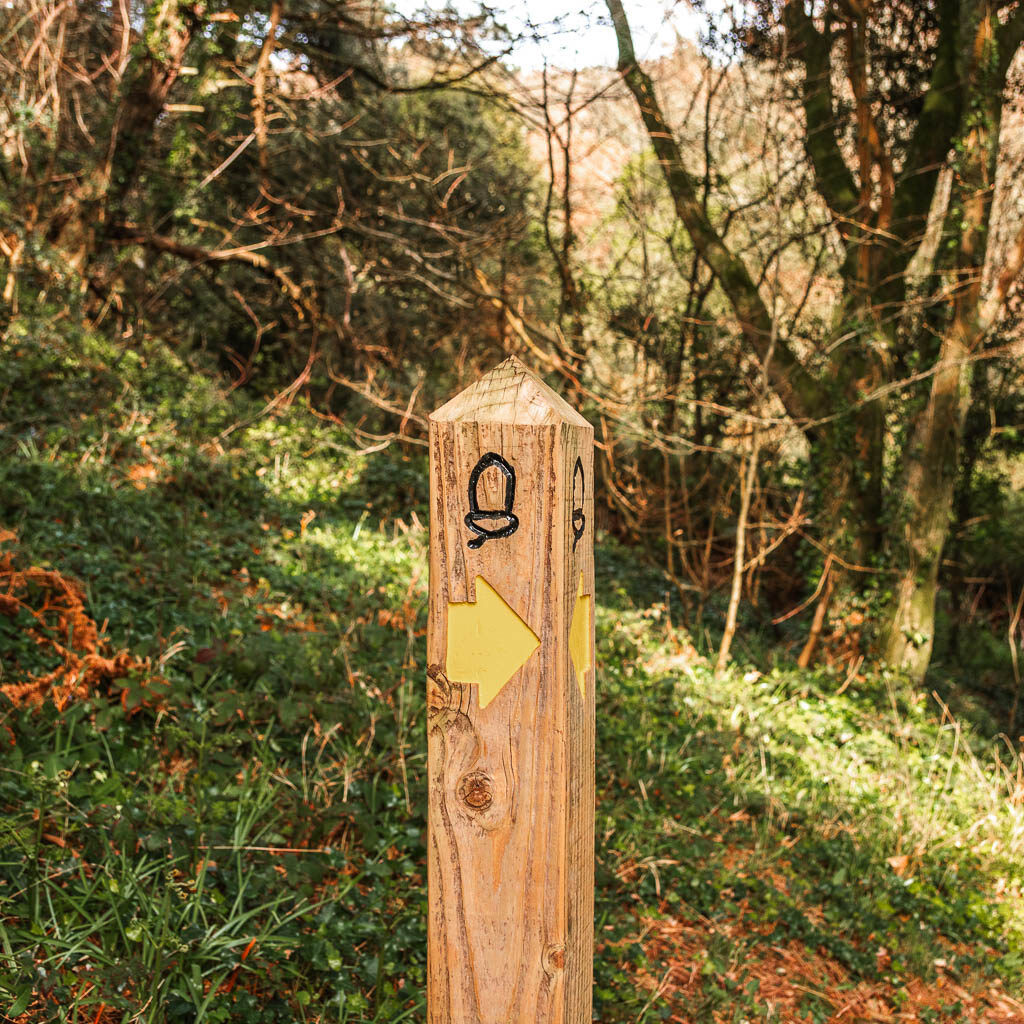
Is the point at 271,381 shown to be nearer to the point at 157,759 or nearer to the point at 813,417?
the point at 813,417

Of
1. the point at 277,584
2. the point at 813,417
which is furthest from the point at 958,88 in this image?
the point at 277,584

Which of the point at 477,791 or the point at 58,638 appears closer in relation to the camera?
the point at 477,791

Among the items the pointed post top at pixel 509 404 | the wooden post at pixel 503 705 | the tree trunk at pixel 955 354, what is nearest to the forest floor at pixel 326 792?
the tree trunk at pixel 955 354

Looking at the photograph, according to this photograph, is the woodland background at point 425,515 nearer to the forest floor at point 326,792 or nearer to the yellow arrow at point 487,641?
the forest floor at point 326,792

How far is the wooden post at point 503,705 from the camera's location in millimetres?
1438

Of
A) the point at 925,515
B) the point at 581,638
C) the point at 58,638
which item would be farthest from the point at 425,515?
the point at 581,638

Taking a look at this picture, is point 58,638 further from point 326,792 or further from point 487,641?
point 487,641

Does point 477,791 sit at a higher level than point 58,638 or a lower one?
higher

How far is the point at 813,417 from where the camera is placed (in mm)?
8078

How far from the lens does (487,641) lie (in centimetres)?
146

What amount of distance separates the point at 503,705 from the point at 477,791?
0.15 metres

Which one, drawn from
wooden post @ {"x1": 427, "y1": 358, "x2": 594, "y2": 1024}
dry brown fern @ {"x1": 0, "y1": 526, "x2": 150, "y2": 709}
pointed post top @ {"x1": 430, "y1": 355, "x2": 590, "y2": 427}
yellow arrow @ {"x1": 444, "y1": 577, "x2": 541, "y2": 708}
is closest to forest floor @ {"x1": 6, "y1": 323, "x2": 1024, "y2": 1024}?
dry brown fern @ {"x1": 0, "y1": 526, "x2": 150, "y2": 709}

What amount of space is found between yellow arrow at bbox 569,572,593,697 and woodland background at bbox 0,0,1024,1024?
1362 mm

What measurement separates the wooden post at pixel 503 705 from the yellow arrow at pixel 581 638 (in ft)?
0.05
